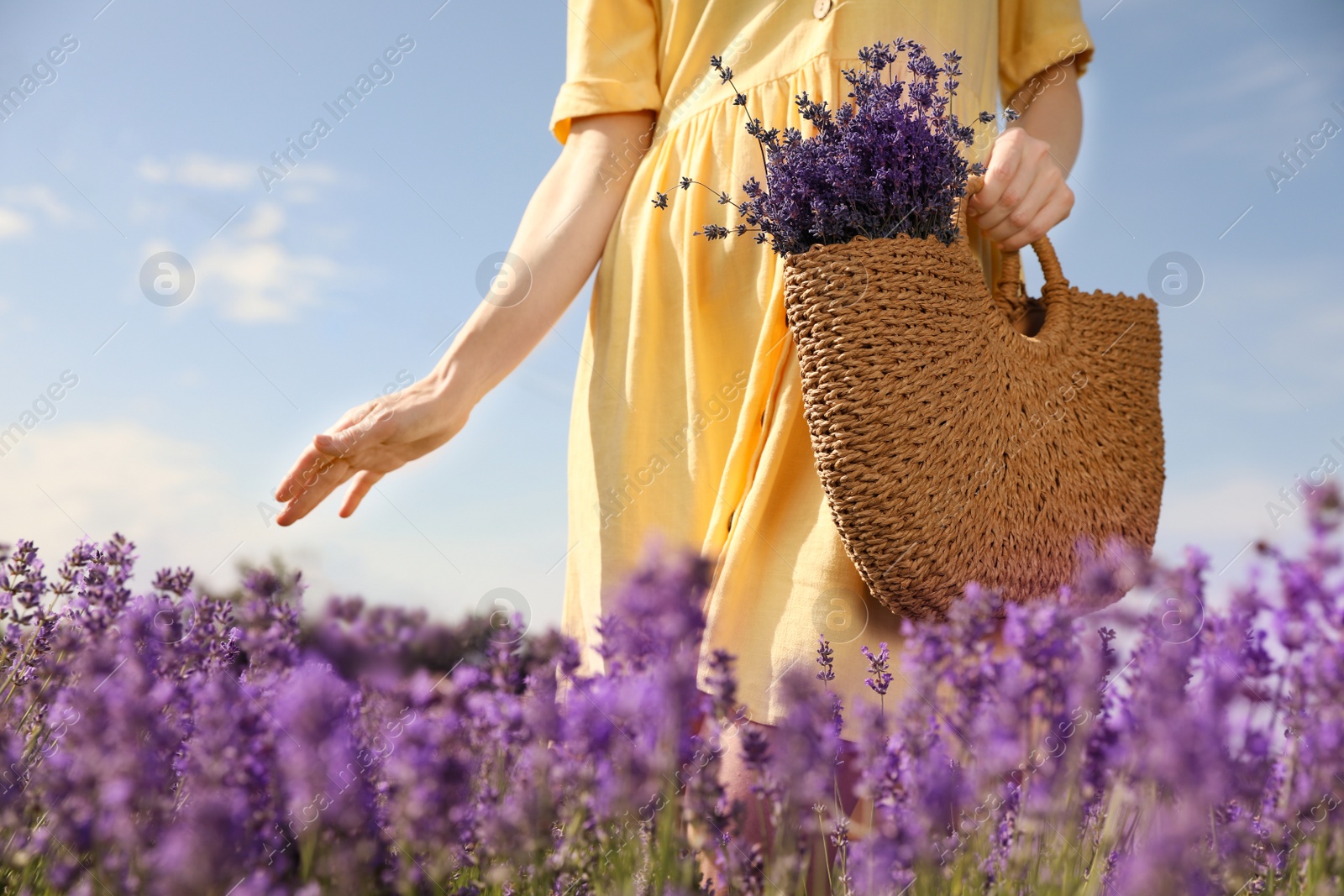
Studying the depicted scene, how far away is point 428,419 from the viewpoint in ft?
5.00

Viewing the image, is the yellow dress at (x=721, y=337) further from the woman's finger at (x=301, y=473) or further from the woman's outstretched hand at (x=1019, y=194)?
the woman's finger at (x=301, y=473)

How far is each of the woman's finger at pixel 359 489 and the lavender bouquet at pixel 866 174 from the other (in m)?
0.79

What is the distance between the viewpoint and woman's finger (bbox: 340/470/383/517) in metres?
1.58

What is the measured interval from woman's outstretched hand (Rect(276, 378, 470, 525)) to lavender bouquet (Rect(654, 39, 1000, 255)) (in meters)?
0.62

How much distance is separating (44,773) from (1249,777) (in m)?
1.27

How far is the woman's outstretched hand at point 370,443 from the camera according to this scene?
145 cm

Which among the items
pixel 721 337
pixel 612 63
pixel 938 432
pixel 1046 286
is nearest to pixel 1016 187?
pixel 1046 286

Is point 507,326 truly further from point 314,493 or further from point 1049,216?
point 1049,216

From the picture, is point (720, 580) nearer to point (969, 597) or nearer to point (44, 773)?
point (969, 597)

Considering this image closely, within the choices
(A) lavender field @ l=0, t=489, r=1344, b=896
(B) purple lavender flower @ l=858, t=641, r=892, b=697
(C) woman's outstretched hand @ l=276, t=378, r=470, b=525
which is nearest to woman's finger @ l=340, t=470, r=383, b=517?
(C) woman's outstretched hand @ l=276, t=378, r=470, b=525

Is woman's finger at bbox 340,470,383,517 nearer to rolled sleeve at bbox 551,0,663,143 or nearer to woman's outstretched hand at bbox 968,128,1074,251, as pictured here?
rolled sleeve at bbox 551,0,663,143

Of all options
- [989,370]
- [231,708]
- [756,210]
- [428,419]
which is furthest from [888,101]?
[231,708]

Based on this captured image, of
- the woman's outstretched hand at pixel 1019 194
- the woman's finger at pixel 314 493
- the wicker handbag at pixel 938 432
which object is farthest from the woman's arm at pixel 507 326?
the woman's outstretched hand at pixel 1019 194

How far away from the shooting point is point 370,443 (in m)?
1.49
